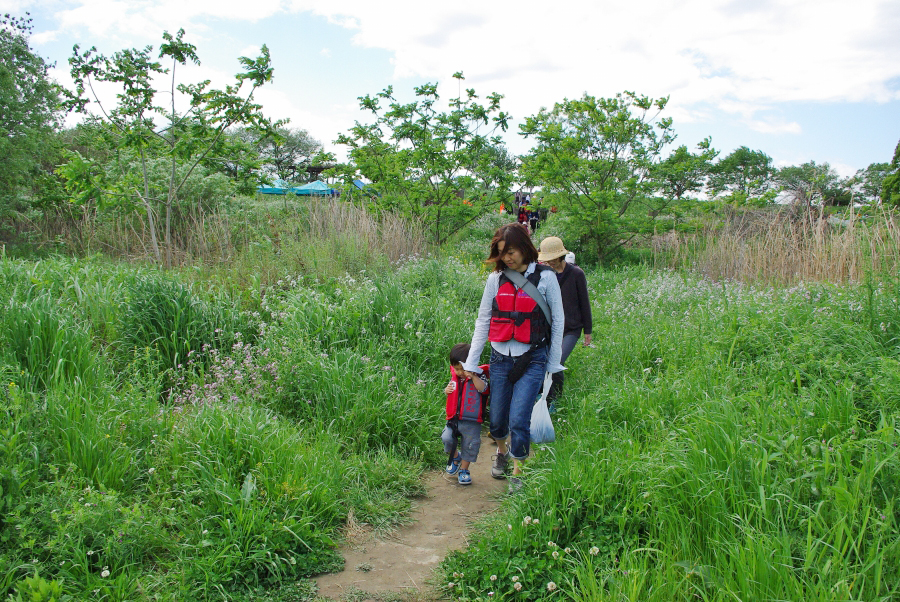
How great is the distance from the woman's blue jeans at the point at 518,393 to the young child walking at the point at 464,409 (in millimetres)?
178

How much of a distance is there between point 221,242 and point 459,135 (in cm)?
558

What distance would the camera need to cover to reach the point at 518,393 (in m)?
4.08

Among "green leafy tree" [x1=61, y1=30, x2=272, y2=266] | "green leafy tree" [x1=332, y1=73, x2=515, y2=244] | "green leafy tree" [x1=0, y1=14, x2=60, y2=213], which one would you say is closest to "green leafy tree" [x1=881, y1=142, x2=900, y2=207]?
"green leafy tree" [x1=332, y1=73, x2=515, y2=244]

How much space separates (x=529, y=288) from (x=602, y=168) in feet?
36.6

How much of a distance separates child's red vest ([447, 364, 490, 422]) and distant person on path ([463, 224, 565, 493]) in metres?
0.19

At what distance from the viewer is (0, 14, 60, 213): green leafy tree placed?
1419cm

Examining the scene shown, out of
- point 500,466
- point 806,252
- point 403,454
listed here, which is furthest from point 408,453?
point 806,252

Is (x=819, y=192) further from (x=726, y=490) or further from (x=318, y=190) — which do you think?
(x=318, y=190)

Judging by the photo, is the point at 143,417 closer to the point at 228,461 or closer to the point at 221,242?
the point at 228,461

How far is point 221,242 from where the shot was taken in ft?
32.9

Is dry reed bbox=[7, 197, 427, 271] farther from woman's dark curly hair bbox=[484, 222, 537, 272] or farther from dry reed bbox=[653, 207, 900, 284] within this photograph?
dry reed bbox=[653, 207, 900, 284]

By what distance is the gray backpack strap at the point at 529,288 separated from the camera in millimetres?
3984

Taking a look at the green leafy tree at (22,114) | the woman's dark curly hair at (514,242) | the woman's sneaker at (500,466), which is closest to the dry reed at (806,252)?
the woman's dark curly hair at (514,242)

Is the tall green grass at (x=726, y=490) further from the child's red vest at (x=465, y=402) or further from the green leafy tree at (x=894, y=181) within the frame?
the green leafy tree at (x=894, y=181)
